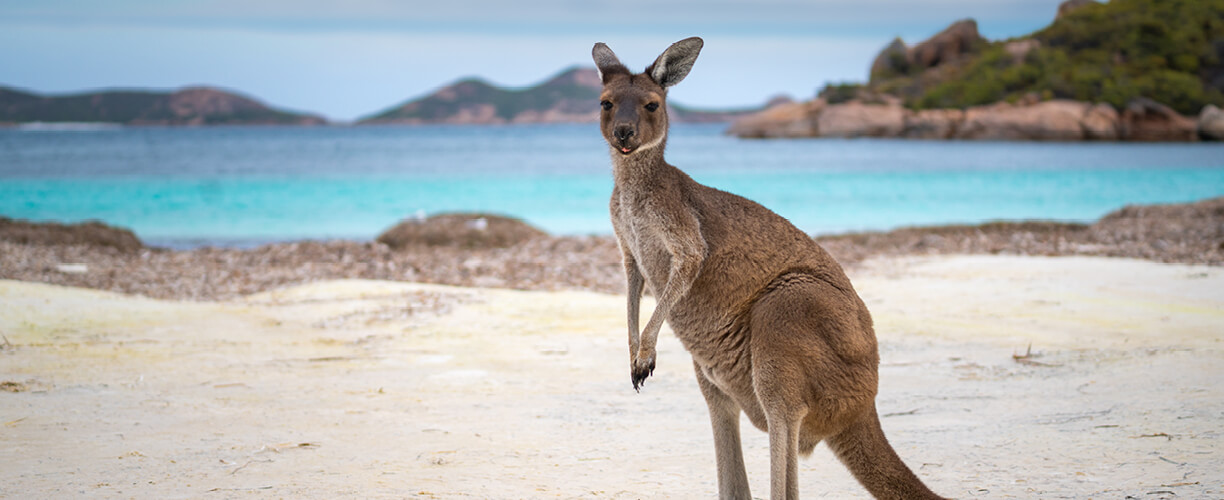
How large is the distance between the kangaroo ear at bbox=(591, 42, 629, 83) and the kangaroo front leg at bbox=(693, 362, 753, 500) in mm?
1081

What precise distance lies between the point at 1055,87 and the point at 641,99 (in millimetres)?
53592

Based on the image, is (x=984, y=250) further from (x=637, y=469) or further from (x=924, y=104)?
(x=924, y=104)

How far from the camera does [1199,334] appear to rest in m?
6.33

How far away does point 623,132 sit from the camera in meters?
3.12

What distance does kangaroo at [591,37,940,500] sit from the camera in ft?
10.0

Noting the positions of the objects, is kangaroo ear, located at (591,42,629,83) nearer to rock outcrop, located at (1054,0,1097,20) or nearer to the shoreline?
the shoreline

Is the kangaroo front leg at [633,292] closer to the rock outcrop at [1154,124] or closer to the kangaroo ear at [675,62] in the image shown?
the kangaroo ear at [675,62]

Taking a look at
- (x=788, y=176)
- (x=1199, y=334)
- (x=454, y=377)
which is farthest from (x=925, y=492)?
(x=788, y=176)

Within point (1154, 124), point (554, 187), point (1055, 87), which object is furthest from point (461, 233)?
point (1055, 87)

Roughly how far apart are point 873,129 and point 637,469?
5267 cm

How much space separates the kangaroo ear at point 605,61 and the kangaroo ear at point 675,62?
0.12 meters

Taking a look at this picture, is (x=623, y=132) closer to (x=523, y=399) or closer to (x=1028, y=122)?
(x=523, y=399)

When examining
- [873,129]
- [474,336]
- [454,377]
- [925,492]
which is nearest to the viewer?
[925,492]

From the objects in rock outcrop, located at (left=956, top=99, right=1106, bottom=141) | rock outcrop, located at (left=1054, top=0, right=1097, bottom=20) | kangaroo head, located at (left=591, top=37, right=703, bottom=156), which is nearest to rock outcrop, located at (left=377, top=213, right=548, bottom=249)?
kangaroo head, located at (left=591, top=37, right=703, bottom=156)
